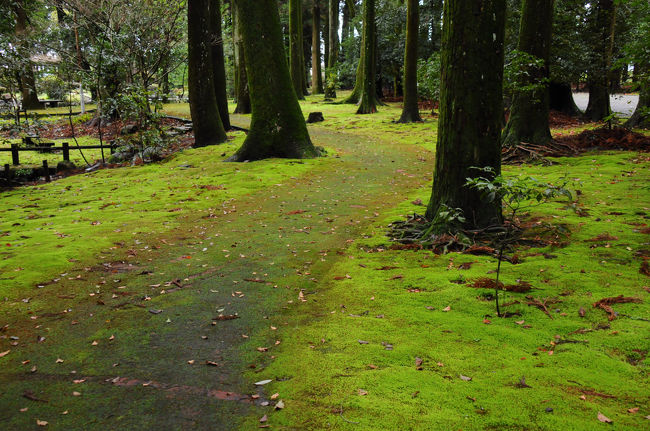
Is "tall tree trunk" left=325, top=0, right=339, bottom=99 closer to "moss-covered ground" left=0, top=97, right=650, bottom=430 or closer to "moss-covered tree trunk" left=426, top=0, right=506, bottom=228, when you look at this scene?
"moss-covered ground" left=0, top=97, right=650, bottom=430

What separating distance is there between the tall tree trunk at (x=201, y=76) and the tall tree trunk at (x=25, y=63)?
634 centimetres

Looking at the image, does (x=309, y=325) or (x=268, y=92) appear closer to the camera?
(x=309, y=325)

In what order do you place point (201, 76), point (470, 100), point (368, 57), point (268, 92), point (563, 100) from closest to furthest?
1. point (470, 100)
2. point (268, 92)
3. point (201, 76)
4. point (563, 100)
5. point (368, 57)

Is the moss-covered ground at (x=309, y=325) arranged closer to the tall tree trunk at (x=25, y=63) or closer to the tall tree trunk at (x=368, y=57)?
the tall tree trunk at (x=25, y=63)

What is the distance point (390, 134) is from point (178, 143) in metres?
8.33

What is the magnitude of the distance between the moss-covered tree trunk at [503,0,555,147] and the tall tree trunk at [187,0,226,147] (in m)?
9.58

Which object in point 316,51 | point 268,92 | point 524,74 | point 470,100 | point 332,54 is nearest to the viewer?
point 470,100

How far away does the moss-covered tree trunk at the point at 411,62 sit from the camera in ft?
61.8

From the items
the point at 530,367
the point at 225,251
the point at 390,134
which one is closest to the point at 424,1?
the point at 390,134

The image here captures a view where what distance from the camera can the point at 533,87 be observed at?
414 inches

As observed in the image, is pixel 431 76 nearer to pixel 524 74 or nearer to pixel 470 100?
pixel 524 74

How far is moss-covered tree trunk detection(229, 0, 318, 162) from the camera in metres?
11.8

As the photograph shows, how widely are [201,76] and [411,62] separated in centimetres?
912

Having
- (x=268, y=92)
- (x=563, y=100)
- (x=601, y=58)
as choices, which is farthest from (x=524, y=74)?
(x=563, y=100)
